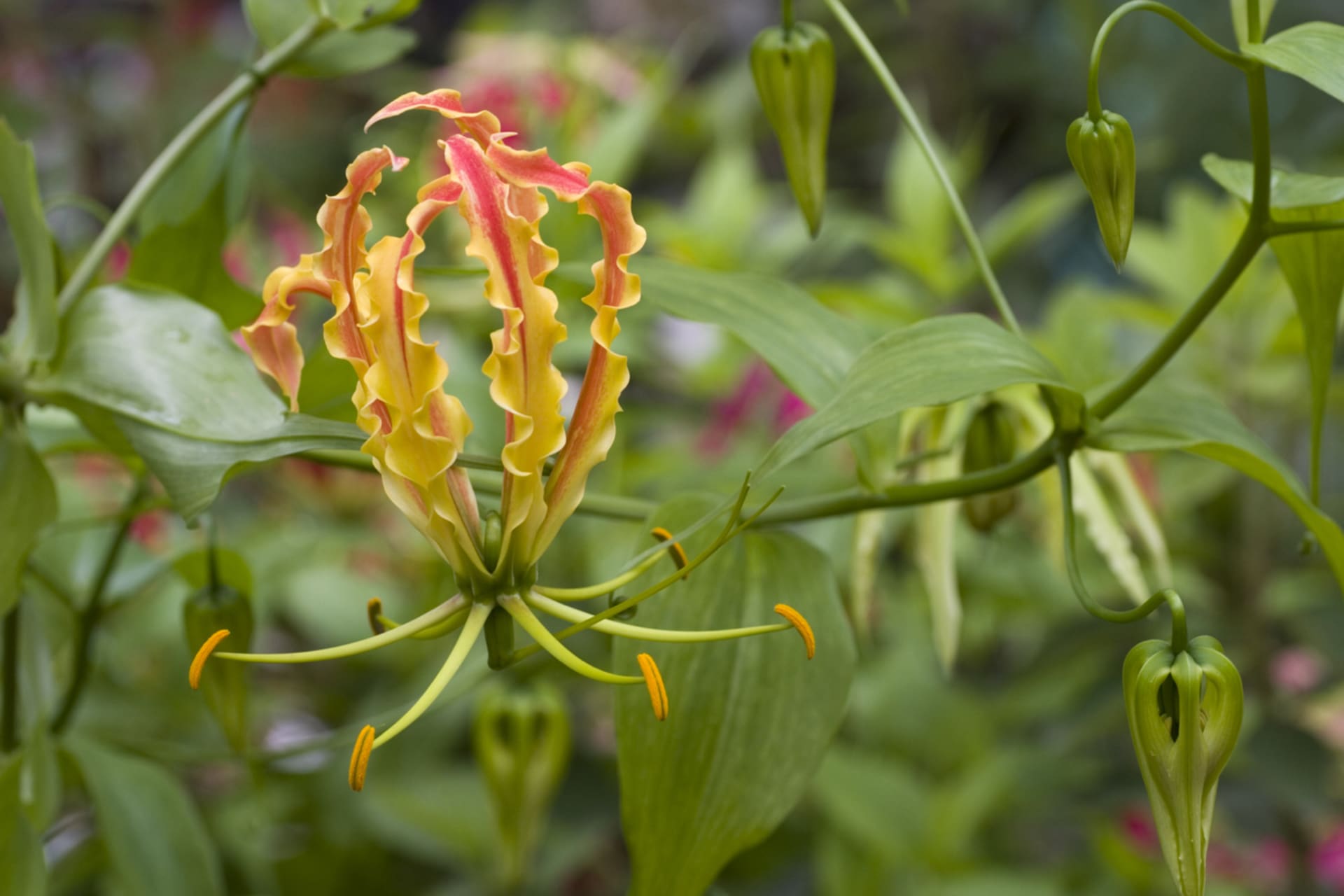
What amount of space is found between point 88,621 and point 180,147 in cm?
26

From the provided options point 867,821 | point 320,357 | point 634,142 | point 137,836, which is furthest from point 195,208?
point 867,821

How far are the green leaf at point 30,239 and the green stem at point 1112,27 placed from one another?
→ 39cm

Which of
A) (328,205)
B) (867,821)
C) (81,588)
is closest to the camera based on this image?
(328,205)

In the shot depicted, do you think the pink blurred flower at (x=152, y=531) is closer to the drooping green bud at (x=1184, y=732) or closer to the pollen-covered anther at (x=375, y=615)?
the pollen-covered anther at (x=375, y=615)

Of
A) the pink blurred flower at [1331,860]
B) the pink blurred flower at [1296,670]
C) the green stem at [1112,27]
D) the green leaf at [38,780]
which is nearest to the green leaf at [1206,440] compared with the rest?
the green stem at [1112,27]

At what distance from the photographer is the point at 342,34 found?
1.99 feet

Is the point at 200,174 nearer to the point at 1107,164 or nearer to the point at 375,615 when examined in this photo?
the point at 375,615

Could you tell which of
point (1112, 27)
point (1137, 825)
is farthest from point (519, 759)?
point (1137, 825)

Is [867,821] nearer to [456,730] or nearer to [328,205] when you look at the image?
[456,730]

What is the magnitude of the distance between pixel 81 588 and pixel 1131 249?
0.90 metres

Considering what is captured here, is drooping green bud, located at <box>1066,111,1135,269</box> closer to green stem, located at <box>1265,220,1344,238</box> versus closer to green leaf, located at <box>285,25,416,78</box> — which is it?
green stem, located at <box>1265,220,1344,238</box>

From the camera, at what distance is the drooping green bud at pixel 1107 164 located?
0.43m

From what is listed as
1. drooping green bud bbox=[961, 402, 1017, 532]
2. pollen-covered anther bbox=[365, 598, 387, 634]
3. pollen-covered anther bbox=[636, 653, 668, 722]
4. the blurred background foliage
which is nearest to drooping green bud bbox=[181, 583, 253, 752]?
the blurred background foliage

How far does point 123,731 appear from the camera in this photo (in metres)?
1.05
